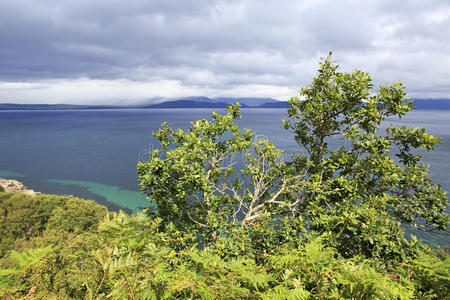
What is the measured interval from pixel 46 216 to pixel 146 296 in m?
30.2

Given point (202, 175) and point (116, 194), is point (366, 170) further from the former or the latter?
point (116, 194)

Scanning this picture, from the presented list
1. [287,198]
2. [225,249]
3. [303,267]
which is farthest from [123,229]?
[287,198]

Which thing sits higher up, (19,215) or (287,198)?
(287,198)

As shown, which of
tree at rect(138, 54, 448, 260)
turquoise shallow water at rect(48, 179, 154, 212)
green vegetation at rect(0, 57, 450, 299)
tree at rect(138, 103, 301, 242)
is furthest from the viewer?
turquoise shallow water at rect(48, 179, 154, 212)

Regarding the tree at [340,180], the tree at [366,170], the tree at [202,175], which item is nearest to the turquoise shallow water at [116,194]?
the tree at [202,175]

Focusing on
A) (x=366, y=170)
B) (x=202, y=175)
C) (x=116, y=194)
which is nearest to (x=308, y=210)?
(x=366, y=170)

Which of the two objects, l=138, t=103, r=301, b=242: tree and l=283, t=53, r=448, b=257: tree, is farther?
l=138, t=103, r=301, b=242: tree

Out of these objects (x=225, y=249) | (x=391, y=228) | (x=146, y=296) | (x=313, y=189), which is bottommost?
(x=225, y=249)

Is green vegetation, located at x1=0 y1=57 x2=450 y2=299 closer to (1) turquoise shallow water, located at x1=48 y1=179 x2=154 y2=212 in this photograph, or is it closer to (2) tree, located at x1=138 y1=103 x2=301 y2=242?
(2) tree, located at x1=138 y1=103 x2=301 y2=242

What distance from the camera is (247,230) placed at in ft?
24.6

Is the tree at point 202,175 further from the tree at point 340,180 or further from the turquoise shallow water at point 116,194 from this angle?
the turquoise shallow water at point 116,194

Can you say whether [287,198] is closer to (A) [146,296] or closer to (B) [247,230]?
(B) [247,230]

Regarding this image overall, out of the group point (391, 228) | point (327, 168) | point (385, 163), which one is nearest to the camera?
point (391, 228)

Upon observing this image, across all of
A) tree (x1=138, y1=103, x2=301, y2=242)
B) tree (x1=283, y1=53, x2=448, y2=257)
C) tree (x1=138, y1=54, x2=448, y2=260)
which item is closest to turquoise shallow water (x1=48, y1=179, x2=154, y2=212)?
tree (x1=138, y1=103, x2=301, y2=242)
